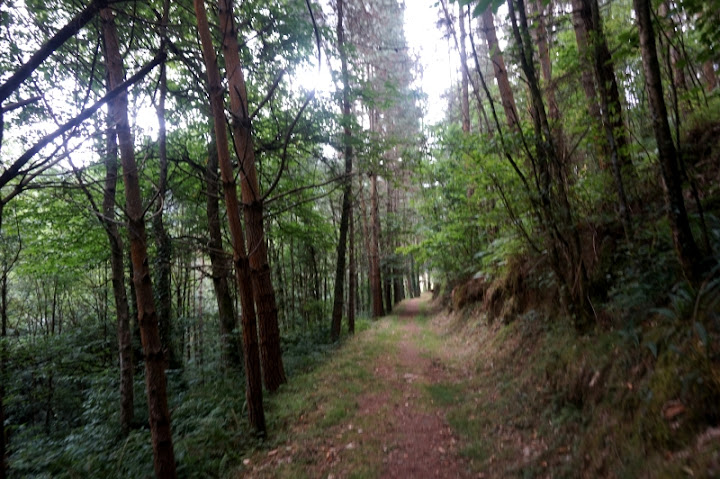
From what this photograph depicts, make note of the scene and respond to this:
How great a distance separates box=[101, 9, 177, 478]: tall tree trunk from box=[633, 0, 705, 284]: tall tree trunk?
4.99 meters

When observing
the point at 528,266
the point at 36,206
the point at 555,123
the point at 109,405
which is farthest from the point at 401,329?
the point at 36,206

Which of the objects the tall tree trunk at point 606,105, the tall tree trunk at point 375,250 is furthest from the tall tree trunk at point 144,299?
the tall tree trunk at point 375,250

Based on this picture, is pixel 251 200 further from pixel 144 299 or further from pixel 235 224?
pixel 144 299

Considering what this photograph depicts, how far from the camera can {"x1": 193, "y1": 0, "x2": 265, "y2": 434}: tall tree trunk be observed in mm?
4773

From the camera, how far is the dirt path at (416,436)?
412 centimetres

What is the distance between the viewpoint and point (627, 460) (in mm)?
2871

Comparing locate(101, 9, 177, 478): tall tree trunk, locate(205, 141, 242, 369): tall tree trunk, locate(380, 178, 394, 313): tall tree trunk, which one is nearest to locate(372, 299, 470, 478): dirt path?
locate(101, 9, 177, 478): tall tree trunk

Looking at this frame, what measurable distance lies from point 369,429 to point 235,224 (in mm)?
3392

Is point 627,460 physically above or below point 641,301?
below

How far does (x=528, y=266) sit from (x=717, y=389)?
5.79m

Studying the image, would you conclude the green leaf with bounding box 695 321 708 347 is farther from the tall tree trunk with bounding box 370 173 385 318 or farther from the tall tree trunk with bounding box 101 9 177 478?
the tall tree trunk with bounding box 370 173 385 318

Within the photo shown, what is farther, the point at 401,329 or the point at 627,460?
the point at 401,329

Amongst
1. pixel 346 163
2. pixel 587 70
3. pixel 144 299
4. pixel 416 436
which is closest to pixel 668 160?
pixel 587 70

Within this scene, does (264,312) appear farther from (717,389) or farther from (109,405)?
(717,389)
